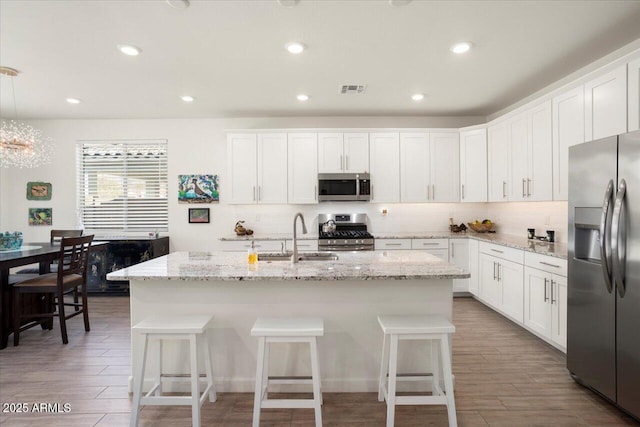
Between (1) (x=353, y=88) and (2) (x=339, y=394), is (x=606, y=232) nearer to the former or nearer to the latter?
(2) (x=339, y=394)

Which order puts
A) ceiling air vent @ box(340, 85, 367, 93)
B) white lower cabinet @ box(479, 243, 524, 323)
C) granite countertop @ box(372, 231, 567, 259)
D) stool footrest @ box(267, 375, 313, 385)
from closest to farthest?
1. stool footrest @ box(267, 375, 313, 385)
2. granite countertop @ box(372, 231, 567, 259)
3. white lower cabinet @ box(479, 243, 524, 323)
4. ceiling air vent @ box(340, 85, 367, 93)

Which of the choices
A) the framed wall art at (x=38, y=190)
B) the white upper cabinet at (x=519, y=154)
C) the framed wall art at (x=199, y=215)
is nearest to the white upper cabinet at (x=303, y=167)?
the framed wall art at (x=199, y=215)

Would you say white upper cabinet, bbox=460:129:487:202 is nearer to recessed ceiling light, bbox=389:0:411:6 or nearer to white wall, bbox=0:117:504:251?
white wall, bbox=0:117:504:251

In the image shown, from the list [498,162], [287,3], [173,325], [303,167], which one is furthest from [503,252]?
[173,325]

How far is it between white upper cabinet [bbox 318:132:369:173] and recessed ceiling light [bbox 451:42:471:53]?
2108mm

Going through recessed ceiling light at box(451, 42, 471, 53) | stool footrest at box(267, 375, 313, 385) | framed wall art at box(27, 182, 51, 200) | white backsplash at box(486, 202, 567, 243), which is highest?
recessed ceiling light at box(451, 42, 471, 53)

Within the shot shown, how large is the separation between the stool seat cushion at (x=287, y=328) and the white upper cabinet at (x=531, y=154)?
293cm

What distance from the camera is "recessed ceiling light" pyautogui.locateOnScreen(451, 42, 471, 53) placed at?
2960mm

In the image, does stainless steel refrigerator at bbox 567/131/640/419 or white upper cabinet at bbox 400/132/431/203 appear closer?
stainless steel refrigerator at bbox 567/131/640/419

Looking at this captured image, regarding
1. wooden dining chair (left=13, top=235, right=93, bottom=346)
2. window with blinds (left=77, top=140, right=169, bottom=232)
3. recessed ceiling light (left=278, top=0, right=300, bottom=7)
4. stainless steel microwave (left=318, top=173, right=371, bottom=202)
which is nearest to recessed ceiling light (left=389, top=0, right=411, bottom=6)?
recessed ceiling light (left=278, top=0, right=300, bottom=7)

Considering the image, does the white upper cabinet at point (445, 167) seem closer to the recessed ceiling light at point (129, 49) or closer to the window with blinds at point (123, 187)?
the recessed ceiling light at point (129, 49)

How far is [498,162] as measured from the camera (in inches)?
179

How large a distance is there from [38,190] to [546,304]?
23.3ft

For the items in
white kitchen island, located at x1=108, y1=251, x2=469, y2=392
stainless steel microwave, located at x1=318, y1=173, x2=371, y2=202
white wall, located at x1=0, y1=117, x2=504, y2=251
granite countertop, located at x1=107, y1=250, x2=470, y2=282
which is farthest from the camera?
white wall, located at x1=0, y1=117, x2=504, y2=251
